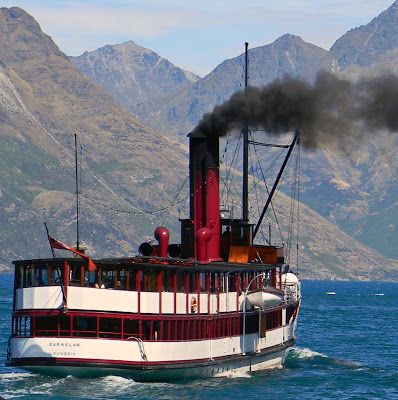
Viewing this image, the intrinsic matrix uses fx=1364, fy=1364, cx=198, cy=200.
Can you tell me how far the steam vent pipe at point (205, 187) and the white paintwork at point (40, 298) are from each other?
1253 cm

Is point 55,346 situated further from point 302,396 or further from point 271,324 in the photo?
point 271,324

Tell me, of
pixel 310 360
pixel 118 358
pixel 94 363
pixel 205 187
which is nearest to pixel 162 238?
pixel 205 187

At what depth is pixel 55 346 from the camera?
6488cm

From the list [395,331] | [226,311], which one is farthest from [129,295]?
[395,331]

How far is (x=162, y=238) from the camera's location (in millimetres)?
73438

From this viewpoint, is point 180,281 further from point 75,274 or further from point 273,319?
point 273,319

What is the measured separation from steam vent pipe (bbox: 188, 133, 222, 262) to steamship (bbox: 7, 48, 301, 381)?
56mm

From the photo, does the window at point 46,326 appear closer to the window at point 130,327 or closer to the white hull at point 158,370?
the white hull at point 158,370

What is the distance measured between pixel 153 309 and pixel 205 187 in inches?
459

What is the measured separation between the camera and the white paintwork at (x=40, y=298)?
213ft

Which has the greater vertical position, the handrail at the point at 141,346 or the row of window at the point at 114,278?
the row of window at the point at 114,278

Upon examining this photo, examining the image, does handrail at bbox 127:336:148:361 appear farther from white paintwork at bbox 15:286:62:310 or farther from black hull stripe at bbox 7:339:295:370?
white paintwork at bbox 15:286:62:310

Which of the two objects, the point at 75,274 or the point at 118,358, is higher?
the point at 75,274

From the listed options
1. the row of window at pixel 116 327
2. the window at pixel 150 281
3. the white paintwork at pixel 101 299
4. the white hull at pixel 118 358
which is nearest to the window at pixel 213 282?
the row of window at pixel 116 327
